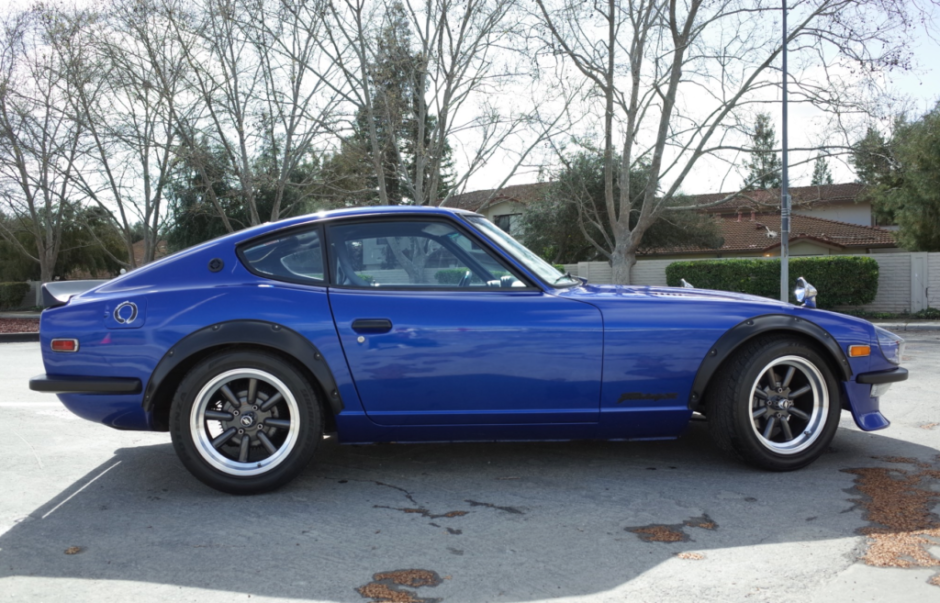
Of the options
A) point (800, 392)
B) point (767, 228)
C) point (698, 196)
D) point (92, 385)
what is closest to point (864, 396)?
point (800, 392)

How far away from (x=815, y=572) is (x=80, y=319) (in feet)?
11.2

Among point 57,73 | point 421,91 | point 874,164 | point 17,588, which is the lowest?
point 17,588

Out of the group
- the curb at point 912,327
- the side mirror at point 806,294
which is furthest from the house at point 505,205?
the side mirror at point 806,294

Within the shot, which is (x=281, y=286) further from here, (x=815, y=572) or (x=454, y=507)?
(x=815, y=572)

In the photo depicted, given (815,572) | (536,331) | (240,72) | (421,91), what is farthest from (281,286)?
(240,72)

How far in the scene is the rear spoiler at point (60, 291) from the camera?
3895 mm

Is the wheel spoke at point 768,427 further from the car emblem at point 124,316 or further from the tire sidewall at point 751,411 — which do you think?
the car emblem at point 124,316

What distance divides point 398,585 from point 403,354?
49.8 inches

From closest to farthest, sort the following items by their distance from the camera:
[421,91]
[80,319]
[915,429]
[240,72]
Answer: [80,319] → [915,429] → [421,91] → [240,72]

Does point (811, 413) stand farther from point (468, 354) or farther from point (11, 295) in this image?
point (11, 295)

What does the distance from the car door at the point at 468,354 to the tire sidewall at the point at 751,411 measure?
0.74 m

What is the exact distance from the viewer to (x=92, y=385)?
12.0ft

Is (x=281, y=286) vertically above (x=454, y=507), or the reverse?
(x=281, y=286)

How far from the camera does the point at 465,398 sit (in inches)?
143
